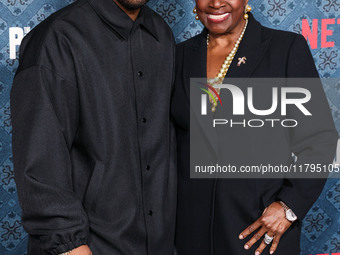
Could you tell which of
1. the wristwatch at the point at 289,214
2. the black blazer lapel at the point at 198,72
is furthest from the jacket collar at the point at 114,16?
the wristwatch at the point at 289,214

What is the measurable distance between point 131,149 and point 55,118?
0.28 metres

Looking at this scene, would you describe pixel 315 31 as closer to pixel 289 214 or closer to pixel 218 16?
pixel 218 16

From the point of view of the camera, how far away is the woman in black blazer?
1.52 m

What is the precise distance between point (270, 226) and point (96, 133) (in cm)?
64

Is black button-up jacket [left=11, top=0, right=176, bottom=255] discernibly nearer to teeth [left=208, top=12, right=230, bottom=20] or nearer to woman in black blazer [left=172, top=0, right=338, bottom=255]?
woman in black blazer [left=172, top=0, right=338, bottom=255]

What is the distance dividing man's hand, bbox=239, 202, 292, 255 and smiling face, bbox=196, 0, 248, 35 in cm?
63

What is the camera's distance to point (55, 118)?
4.34ft

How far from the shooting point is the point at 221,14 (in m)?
1.60

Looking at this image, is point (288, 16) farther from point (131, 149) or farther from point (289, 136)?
point (131, 149)

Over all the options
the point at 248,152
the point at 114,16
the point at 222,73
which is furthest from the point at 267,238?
the point at 114,16

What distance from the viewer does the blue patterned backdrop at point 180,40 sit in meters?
2.26

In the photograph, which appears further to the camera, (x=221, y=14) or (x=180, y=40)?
(x=180, y=40)

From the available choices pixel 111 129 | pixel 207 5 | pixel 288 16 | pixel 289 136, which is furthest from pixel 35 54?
pixel 288 16

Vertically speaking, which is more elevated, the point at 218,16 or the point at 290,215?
the point at 218,16
